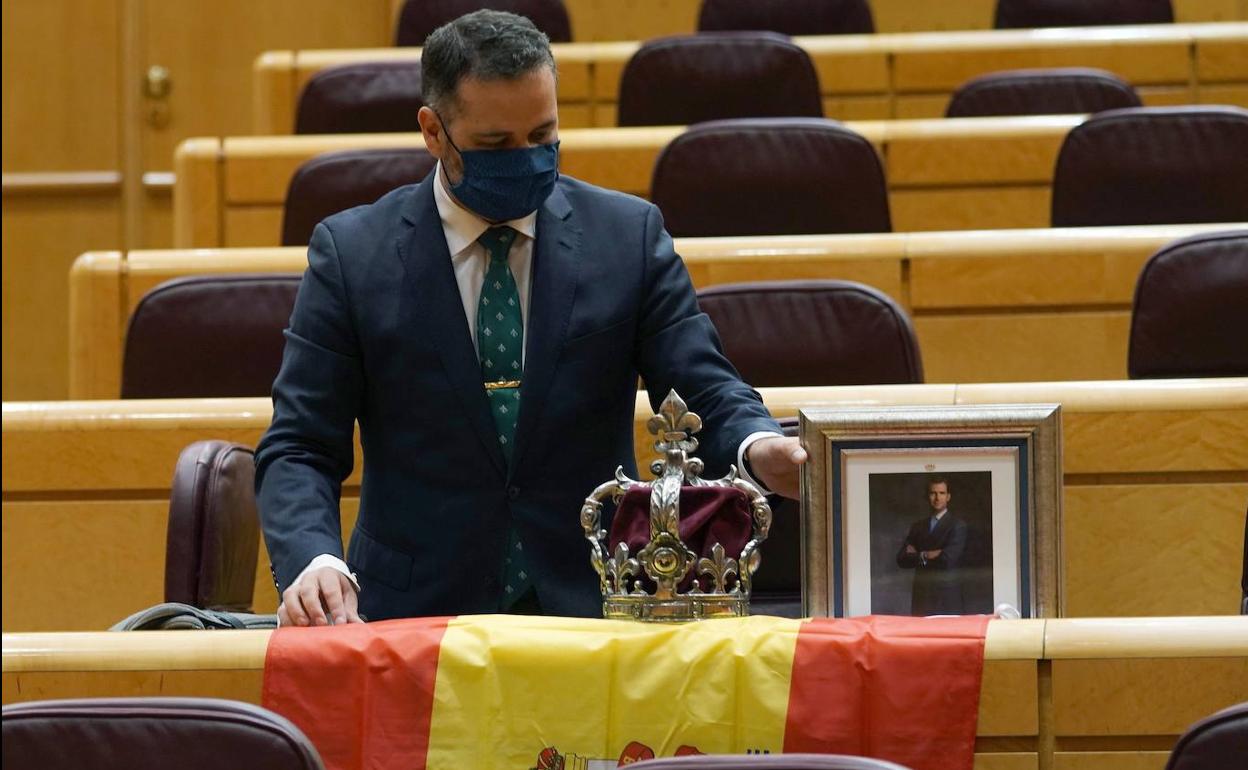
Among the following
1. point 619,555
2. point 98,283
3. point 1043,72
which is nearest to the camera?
point 619,555

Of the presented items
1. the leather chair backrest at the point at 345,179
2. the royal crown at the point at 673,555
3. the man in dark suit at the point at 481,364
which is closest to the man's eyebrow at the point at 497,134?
the man in dark suit at the point at 481,364

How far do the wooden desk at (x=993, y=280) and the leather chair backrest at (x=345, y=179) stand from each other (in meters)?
0.39

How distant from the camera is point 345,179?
2.28 m

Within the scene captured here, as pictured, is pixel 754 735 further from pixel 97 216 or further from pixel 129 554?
pixel 97 216

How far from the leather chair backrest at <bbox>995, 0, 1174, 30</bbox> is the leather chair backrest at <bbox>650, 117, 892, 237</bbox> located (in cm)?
127

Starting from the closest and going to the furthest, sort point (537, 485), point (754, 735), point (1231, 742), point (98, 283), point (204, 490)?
point (1231, 742), point (754, 735), point (537, 485), point (204, 490), point (98, 283)

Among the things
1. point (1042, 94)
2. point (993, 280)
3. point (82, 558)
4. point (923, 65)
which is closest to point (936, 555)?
point (82, 558)

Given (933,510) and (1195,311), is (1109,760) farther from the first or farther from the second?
(1195,311)

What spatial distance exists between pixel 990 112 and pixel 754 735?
1.86m

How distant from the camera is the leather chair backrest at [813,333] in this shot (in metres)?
1.74

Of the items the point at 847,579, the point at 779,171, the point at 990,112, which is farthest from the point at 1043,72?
the point at 847,579

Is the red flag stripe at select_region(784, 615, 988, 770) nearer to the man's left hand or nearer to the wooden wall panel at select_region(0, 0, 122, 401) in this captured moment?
the man's left hand

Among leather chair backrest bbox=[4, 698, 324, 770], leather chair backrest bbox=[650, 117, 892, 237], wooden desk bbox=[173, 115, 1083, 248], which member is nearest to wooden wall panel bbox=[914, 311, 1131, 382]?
leather chair backrest bbox=[650, 117, 892, 237]

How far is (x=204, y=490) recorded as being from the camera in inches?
57.3
